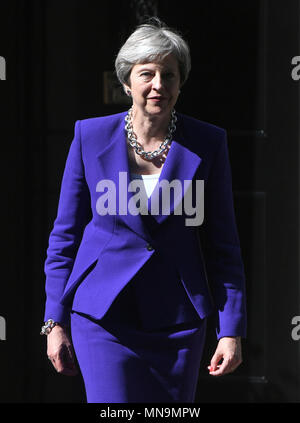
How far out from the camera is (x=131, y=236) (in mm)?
2727

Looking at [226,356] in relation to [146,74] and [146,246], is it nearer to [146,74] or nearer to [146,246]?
[146,246]

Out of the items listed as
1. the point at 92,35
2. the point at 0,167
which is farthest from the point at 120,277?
the point at 92,35

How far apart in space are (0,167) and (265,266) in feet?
4.71

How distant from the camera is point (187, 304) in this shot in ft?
9.00

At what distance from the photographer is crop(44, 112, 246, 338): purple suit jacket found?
2723mm

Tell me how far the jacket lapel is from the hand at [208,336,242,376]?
17.9 inches

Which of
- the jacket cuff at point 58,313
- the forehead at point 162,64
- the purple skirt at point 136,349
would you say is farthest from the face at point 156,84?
the jacket cuff at point 58,313

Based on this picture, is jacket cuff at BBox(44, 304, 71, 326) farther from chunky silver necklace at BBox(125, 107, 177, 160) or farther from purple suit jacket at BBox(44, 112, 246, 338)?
chunky silver necklace at BBox(125, 107, 177, 160)

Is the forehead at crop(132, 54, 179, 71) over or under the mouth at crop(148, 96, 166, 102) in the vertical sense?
over

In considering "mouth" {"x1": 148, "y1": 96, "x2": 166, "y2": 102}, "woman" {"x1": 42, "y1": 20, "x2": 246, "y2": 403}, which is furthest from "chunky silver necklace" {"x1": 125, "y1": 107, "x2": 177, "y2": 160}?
"mouth" {"x1": 148, "y1": 96, "x2": 166, "y2": 102}

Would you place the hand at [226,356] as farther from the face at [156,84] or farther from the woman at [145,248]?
the face at [156,84]

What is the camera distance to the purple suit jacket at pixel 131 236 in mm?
2723

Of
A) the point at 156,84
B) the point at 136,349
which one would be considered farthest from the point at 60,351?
the point at 156,84

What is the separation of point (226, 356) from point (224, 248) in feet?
1.20
